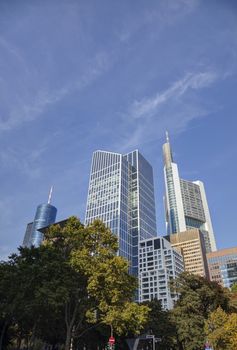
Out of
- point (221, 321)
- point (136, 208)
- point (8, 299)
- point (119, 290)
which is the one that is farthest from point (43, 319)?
point (136, 208)

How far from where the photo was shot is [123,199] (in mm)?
156375

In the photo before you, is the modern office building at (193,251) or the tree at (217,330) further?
the modern office building at (193,251)

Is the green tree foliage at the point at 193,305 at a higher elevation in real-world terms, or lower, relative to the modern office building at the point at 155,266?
lower

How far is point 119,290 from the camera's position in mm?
27391

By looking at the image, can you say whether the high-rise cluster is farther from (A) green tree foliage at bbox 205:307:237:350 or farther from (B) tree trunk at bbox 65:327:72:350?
(B) tree trunk at bbox 65:327:72:350

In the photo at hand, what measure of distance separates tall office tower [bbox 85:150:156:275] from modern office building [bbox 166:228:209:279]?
982 inches

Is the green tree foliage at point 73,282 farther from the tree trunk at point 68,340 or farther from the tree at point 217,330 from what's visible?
the tree at point 217,330

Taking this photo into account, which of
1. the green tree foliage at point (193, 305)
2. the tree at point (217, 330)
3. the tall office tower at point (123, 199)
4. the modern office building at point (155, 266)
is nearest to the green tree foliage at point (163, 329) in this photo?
the green tree foliage at point (193, 305)

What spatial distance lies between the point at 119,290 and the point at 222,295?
841 inches

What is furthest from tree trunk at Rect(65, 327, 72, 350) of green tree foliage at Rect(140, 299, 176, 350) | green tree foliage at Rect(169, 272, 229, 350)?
green tree foliage at Rect(169, 272, 229, 350)

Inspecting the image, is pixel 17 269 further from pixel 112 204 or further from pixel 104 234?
pixel 112 204

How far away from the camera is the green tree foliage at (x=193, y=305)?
3878 centimetres

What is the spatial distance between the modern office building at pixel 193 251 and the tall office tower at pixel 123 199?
81.8ft

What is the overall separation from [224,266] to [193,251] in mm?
29227
